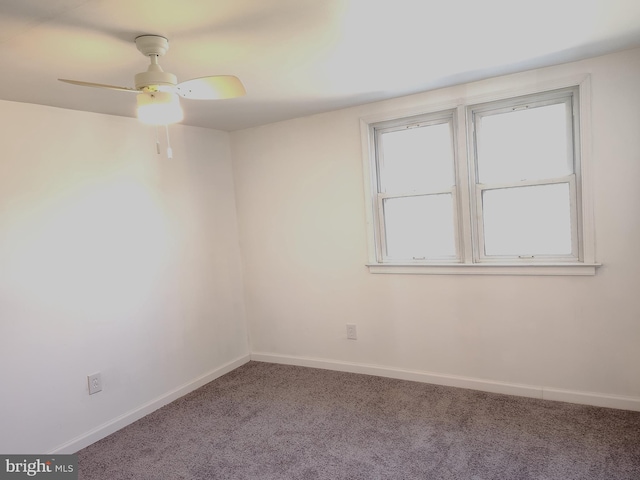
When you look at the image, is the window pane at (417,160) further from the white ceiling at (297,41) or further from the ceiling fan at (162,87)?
the ceiling fan at (162,87)

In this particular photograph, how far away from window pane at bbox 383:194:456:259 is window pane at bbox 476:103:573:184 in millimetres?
371

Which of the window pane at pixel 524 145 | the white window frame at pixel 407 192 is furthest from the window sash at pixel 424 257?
the window pane at pixel 524 145

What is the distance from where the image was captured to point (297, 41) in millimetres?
2023

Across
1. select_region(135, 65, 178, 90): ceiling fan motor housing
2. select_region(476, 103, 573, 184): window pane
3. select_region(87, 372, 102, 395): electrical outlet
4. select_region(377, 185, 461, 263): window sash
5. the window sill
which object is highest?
select_region(135, 65, 178, 90): ceiling fan motor housing

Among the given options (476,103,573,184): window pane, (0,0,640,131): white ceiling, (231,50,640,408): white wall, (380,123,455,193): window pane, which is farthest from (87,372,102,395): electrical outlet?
(476,103,573,184): window pane

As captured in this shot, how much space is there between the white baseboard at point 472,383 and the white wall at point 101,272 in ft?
2.17

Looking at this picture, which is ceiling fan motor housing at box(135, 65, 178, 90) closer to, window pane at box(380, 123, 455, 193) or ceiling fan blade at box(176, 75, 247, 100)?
ceiling fan blade at box(176, 75, 247, 100)

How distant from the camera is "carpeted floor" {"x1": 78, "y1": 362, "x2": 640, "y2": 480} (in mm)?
2285

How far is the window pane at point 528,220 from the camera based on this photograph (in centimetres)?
288

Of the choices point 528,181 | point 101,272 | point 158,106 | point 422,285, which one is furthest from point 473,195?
point 101,272

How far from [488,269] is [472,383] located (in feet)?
2.79

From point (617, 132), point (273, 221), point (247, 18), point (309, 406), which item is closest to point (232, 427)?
point (309, 406)

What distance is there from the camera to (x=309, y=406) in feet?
10.2

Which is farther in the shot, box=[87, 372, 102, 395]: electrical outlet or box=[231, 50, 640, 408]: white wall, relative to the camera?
box=[87, 372, 102, 395]: electrical outlet
